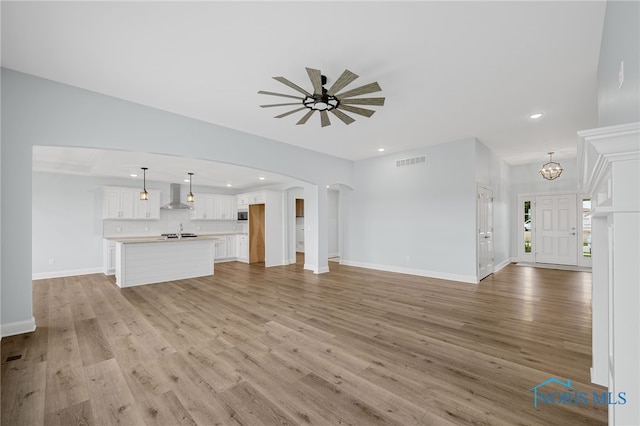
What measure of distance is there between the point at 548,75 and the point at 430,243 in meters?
3.81

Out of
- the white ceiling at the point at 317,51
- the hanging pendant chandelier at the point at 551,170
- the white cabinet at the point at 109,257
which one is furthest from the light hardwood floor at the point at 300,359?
the hanging pendant chandelier at the point at 551,170

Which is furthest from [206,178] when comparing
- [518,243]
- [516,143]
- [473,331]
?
[518,243]

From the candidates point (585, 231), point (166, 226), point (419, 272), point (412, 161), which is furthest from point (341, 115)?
point (585, 231)

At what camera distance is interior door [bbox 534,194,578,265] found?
7.57m

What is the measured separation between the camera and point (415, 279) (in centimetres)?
589

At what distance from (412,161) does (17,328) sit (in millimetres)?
7208

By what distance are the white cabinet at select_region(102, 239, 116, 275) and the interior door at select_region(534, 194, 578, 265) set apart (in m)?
12.1

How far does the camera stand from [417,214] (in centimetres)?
641

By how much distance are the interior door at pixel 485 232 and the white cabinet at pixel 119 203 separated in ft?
29.9

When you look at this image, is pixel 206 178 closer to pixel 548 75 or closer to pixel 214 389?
pixel 214 389

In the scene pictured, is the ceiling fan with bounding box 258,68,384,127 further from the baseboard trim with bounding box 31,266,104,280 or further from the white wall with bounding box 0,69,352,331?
the baseboard trim with bounding box 31,266,104,280

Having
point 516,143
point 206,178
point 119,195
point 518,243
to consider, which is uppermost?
point 516,143

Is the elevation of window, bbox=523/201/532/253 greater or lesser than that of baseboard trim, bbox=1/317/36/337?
greater

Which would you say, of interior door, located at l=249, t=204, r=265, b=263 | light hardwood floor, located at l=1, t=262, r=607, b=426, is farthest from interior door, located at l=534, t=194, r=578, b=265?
interior door, located at l=249, t=204, r=265, b=263
